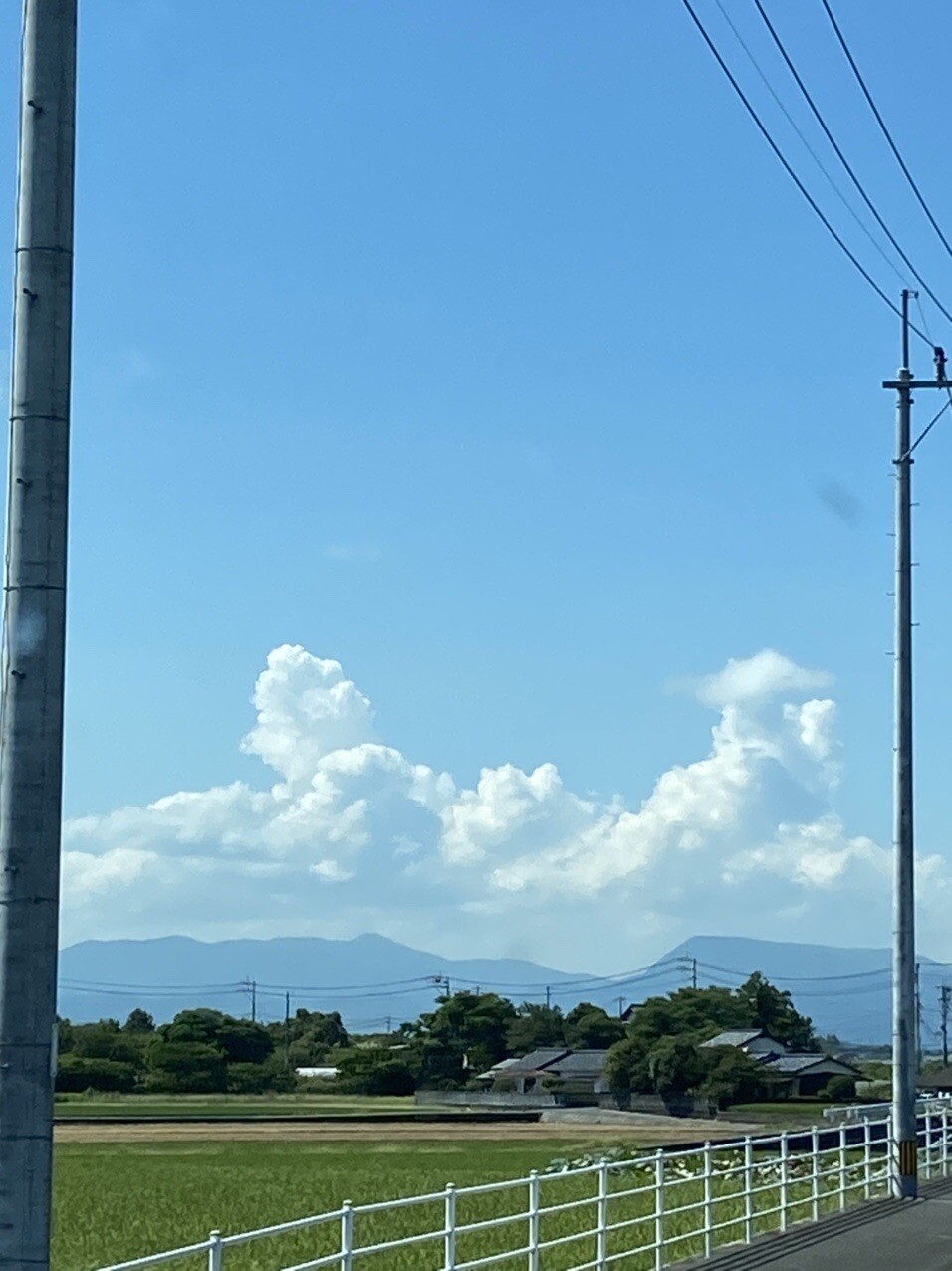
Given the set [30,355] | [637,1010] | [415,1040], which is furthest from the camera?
[637,1010]

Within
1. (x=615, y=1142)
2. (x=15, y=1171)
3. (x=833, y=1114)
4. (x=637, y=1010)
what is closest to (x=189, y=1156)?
(x=615, y=1142)

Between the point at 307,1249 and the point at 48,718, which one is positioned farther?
the point at 307,1249

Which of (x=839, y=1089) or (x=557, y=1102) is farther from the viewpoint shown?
(x=557, y=1102)

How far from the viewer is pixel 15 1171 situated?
738 cm

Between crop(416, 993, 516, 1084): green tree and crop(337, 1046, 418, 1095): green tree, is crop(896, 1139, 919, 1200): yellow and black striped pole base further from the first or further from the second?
crop(416, 993, 516, 1084): green tree

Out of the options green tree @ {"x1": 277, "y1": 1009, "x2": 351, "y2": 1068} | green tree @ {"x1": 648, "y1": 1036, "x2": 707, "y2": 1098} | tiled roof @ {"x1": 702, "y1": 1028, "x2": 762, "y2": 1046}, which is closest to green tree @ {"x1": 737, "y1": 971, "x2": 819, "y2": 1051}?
tiled roof @ {"x1": 702, "y1": 1028, "x2": 762, "y2": 1046}

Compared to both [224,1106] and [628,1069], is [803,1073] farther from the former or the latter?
[224,1106]

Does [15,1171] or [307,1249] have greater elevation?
[15,1171]

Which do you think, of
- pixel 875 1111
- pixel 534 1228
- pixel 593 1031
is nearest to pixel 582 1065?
pixel 593 1031

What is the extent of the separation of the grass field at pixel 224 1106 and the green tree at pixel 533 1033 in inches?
1129

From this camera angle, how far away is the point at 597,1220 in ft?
82.3

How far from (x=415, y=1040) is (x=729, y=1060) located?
40.0 metres

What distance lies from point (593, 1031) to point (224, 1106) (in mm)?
57589

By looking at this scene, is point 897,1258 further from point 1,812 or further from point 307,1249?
point 1,812
